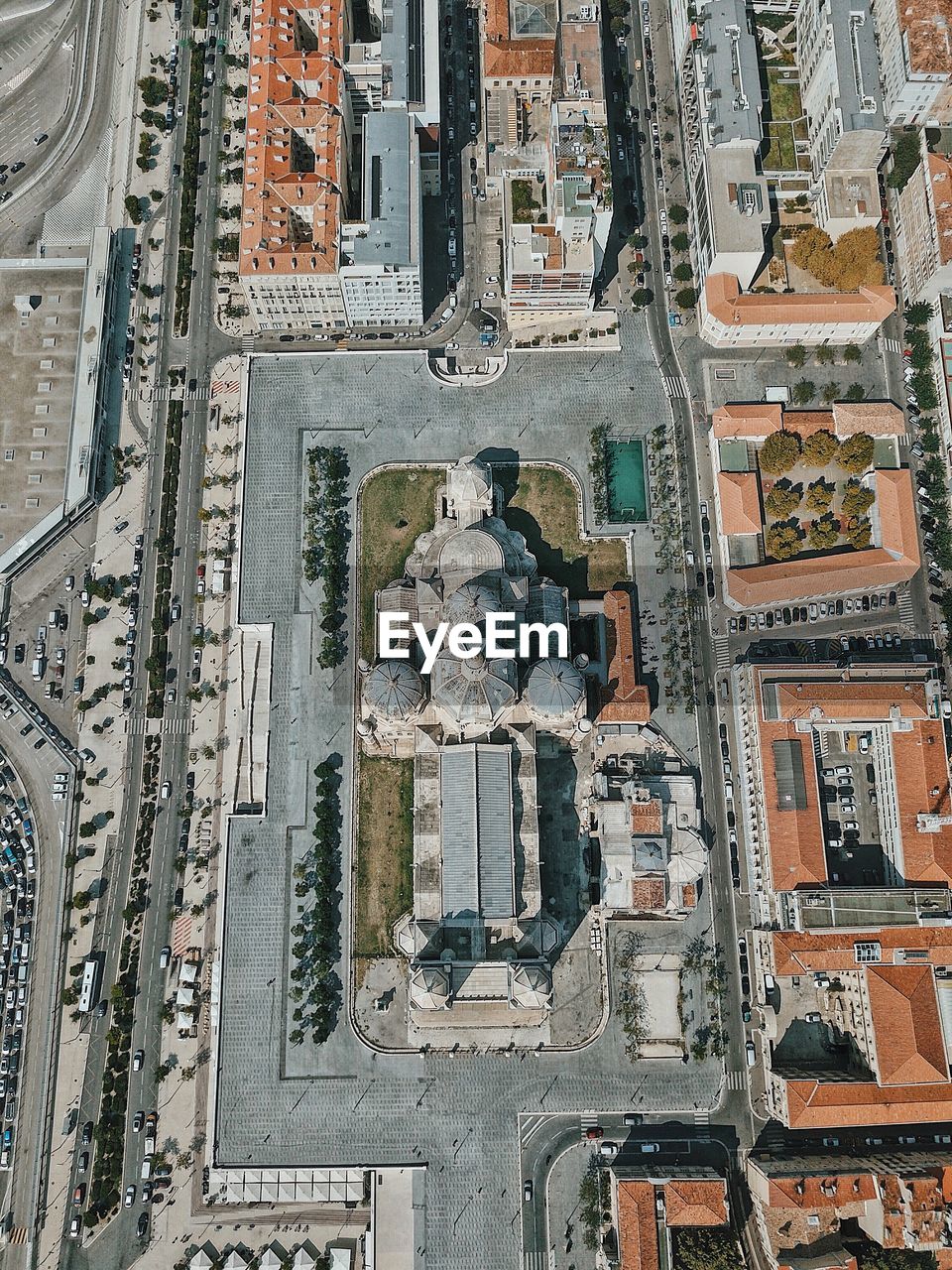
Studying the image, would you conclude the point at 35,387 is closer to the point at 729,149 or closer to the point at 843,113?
the point at 729,149

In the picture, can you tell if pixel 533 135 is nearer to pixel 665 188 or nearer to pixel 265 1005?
pixel 665 188

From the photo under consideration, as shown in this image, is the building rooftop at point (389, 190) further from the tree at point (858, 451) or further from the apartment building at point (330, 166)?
the tree at point (858, 451)

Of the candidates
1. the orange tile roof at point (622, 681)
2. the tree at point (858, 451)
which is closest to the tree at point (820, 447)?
the tree at point (858, 451)

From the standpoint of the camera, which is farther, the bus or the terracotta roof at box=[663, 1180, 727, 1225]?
the bus

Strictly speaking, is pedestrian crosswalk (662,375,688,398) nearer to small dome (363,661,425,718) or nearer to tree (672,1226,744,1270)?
small dome (363,661,425,718)

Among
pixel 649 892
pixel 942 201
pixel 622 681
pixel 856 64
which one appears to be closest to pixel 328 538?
pixel 622 681

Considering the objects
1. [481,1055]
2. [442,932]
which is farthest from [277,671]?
[481,1055]

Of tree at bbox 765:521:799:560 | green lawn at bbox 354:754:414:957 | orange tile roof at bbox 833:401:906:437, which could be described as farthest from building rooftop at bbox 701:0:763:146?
green lawn at bbox 354:754:414:957
